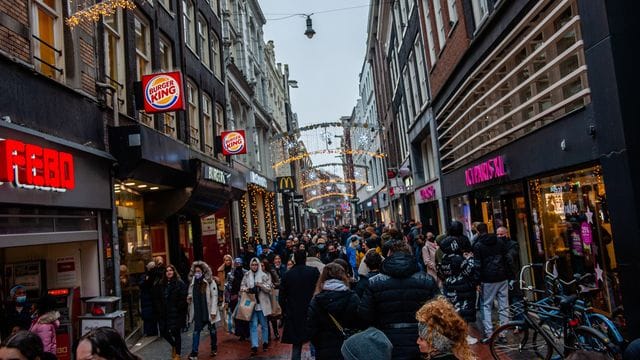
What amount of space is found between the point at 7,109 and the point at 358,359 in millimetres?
6698

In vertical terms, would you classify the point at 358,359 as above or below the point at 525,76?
below

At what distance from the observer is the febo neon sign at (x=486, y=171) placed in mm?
11289

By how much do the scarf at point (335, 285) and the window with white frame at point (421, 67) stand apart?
16320mm

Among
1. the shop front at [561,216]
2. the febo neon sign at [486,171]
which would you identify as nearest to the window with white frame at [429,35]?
the febo neon sign at [486,171]

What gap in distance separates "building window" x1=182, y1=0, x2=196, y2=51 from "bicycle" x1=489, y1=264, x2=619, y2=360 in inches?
584

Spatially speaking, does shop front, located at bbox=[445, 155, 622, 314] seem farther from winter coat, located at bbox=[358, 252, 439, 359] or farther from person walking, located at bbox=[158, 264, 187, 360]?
person walking, located at bbox=[158, 264, 187, 360]

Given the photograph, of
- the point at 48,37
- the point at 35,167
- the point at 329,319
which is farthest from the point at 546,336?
the point at 48,37

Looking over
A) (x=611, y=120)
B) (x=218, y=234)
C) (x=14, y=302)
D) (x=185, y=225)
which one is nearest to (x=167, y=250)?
(x=185, y=225)

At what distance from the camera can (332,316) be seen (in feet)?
17.0

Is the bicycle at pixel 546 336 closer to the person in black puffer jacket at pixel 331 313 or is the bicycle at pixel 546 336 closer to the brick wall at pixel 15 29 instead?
the person in black puffer jacket at pixel 331 313

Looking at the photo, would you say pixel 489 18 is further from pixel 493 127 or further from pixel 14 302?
pixel 14 302

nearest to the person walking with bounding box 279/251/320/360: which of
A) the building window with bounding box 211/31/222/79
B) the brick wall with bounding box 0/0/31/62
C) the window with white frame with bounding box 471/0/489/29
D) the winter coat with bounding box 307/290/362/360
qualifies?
the winter coat with bounding box 307/290/362/360

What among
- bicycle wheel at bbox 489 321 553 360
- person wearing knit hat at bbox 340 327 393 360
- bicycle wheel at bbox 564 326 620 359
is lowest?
bicycle wheel at bbox 489 321 553 360

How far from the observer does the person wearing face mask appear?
674cm
